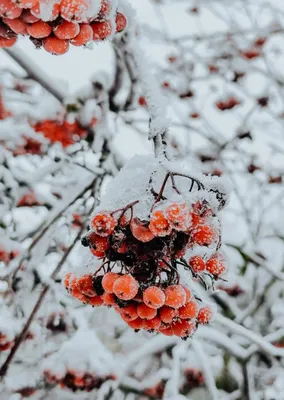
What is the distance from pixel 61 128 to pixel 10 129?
395 mm

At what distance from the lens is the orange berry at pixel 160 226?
98 cm

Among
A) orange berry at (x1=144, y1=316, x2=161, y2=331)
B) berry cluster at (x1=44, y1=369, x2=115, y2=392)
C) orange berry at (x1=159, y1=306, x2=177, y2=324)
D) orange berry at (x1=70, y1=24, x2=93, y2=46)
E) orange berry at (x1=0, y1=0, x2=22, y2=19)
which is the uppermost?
orange berry at (x1=0, y1=0, x2=22, y2=19)

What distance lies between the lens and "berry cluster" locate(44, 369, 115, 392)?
2156 millimetres

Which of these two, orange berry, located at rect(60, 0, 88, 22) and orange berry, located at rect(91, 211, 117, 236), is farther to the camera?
orange berry, located at rect(91, 211, 117, 236)

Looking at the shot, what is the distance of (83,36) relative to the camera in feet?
3.34

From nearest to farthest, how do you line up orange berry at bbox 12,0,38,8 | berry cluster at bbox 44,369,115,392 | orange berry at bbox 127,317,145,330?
orange berry at bbox 12,0,38,8, orange berry at bbox 127,317,145,330, berry cluster at bbox 44,369,115,392

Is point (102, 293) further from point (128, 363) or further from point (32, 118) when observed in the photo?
point (32, 118)

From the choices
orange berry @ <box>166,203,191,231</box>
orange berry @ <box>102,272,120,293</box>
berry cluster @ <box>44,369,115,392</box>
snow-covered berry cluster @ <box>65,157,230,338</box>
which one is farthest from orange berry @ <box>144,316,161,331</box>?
berry cluster @ <box>44,369,115,392</box>

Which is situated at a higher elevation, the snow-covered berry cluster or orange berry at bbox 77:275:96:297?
the snow-covered berry cluster

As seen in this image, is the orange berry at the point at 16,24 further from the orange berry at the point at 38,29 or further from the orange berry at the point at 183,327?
the orange berry at the point at 183,327

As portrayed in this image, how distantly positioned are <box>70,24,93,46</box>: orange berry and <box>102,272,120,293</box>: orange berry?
508mm

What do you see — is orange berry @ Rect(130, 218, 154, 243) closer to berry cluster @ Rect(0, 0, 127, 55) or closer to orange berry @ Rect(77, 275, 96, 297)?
orange berry @ Rect(77, 275, 96, 297)

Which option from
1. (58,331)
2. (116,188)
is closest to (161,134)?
(116,188)

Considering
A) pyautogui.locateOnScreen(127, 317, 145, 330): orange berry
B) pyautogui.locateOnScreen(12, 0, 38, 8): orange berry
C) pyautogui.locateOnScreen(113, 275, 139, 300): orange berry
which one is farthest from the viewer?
pyautogui.locateOnScreen(127, 317, 145, 330): orange berry
